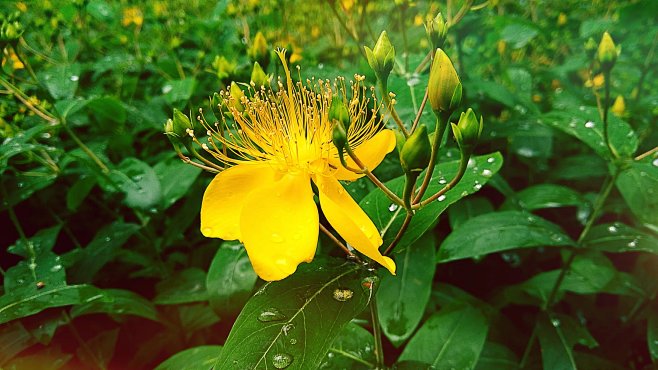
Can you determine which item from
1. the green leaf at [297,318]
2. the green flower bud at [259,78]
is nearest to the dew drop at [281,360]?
the green leaf at [297,318]

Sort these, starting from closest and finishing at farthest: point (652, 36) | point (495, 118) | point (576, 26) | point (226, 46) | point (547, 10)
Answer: point (652, 36) < point (495, 118) < point (226, 46) < point (576, 26) < point (547, 10)

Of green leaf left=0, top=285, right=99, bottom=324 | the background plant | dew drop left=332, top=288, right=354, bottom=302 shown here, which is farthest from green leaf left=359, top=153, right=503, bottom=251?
green leaf left=0, top=285, right=99, bottom=324

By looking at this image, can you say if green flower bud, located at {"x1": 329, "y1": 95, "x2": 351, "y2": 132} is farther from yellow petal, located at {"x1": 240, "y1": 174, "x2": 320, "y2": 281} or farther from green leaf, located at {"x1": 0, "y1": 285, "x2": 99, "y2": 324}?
green leaf, located at {"x1": 0, "y1": 285, "x2": 99, "y2": 324}

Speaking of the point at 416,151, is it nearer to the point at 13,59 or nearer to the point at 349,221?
the point at 349,221

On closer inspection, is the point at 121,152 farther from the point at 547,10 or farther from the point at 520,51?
the point at 547,10

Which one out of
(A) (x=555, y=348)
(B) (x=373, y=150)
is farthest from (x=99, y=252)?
(A) (x=555, y=348)

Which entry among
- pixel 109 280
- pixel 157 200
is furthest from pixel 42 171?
pixel 157 200

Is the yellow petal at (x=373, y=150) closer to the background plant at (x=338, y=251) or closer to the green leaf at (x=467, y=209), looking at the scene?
the background plant at (x=338, y=251)
